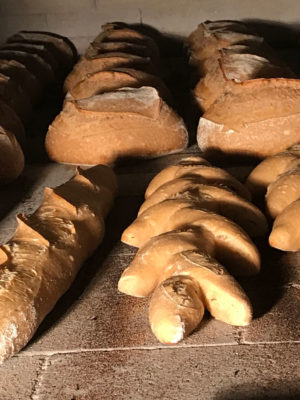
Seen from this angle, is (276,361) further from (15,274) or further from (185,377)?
(15,274)

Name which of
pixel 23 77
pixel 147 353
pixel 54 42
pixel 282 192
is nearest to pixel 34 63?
pixel 23 77

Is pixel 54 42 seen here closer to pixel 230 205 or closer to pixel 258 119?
pixel 258 119

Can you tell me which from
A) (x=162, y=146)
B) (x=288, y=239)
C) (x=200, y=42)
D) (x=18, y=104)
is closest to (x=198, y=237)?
(x=288, y=239)

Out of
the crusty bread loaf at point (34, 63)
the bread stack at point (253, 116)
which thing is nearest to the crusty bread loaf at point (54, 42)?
the crusty bread loaf at point (34, 63)

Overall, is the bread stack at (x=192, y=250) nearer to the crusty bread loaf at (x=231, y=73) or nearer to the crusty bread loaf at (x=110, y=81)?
the crusty bread loaf at (x=231, y=73)

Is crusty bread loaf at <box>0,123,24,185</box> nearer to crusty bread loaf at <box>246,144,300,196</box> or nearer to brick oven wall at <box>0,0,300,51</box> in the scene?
crusty bread loaf at <box>246,144,300,196</box>

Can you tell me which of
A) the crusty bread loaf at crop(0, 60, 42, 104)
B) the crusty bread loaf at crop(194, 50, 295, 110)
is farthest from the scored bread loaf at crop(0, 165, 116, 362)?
the crusty bread loaf at crop(0, 60, 42, 104)
